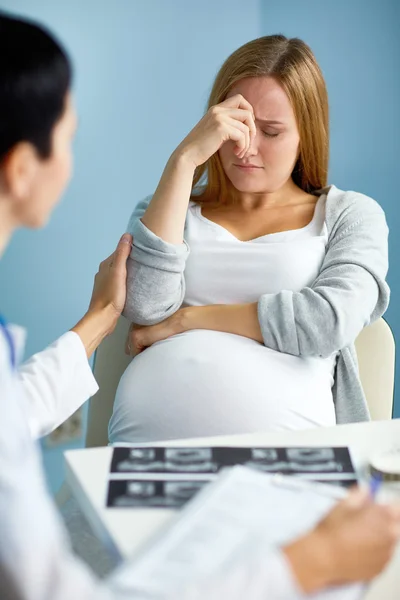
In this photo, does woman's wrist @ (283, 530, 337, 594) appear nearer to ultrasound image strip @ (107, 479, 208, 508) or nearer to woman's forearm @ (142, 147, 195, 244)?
ultrasound image strip @ (107, 479, 208, 508)

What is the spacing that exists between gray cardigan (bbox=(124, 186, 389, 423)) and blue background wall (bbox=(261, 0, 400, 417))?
94cm

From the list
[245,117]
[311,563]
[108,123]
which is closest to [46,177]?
[311,563]

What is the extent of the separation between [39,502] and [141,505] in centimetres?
21

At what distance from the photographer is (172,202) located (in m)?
1.52

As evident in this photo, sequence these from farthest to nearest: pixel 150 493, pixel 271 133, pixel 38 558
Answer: pixel 271 133
pixel 150 493
pixel 38 558

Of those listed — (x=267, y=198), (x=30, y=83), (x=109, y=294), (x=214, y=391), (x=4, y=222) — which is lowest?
(x=214, y=391)

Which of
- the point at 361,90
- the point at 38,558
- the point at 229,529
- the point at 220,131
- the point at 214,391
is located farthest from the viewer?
the point at 361,90

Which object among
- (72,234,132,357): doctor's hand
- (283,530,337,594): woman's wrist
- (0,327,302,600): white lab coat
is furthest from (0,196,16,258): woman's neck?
(72,234,132,357): doctor's hand

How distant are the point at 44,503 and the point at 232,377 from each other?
77 cm

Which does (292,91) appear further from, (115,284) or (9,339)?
(9,339)

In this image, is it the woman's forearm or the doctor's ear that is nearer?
the doctor's ear

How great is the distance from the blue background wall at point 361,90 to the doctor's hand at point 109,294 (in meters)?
1.20

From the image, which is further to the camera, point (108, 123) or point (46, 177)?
point (108, 123)

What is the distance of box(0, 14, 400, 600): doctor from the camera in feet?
2.15
